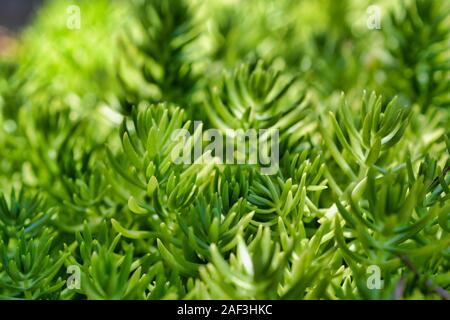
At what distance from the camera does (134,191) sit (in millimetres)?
530

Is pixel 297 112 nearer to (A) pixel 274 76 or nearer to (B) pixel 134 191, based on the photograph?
(A) pixel 274 76

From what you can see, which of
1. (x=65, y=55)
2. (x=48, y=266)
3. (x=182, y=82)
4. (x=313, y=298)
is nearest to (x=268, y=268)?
(x=313, y=298)

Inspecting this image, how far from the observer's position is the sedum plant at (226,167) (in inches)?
16.3
